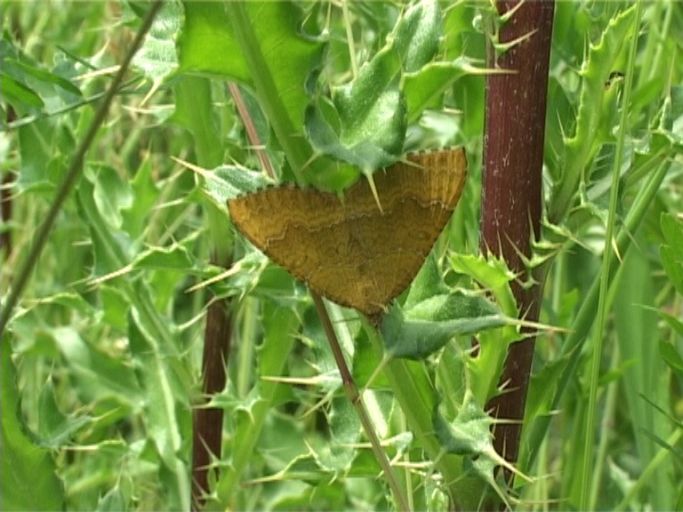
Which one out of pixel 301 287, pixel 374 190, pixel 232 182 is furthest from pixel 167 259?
pixel 374 190

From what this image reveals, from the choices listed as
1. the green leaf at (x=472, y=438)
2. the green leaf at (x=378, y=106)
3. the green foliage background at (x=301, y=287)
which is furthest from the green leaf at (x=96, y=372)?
the green leaf at (x=378, y=106)

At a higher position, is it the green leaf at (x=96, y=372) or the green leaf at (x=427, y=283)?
the green leaf at (x=427, y=283)

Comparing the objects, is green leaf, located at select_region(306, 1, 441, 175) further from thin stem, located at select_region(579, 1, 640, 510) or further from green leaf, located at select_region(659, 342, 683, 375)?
green leaf, located at select_region(659, 342, 683, 375)

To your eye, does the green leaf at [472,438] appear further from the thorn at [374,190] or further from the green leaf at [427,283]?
the thorn at [374,190]

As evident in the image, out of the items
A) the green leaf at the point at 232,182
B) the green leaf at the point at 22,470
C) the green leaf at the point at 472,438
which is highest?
the green leaf at the point at 232,182

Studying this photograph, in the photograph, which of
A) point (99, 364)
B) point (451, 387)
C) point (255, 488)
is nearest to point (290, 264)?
point (451, 387)

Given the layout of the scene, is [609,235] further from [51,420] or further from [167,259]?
[51,420]

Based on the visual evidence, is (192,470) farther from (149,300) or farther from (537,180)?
(537,180)

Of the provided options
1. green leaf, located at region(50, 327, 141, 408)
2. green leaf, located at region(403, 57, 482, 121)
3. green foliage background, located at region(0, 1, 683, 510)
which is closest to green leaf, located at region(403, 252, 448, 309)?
green foliage background, located at region(0, 1, 683, 510)
